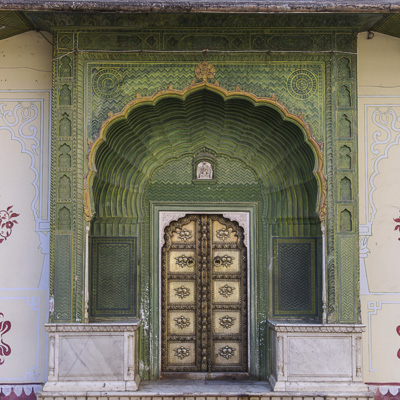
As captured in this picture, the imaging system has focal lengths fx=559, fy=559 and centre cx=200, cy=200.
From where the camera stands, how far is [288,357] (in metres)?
5.68

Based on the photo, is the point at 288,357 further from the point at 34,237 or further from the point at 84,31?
the point at 84,31

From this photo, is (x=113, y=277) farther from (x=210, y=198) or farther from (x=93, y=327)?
(x=210, y=198)

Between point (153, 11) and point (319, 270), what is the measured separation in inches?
127

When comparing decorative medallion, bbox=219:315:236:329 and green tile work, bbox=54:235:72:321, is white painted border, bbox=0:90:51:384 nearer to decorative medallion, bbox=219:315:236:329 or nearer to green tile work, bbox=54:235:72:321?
green tile work, bbox=54:235:72:321

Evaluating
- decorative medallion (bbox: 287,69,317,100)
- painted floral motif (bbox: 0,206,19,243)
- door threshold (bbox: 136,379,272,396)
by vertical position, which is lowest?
door threshold (bbox: 136,379,272,396)

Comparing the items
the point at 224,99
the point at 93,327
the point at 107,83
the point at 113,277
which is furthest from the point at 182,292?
the point at 107,83

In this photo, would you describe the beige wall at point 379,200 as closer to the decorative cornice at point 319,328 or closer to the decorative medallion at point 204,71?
the decorative cornice at point 319,328

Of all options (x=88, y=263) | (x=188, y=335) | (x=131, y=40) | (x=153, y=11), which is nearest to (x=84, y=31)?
A: (x=131, y=40)

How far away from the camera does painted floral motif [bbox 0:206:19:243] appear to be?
6.27 metres

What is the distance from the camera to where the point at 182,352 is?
21.2 ft

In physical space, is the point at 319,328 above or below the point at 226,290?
below

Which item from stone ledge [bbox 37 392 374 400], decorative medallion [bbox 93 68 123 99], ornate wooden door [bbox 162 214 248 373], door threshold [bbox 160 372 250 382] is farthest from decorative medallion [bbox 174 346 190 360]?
decorative medallion [bbox 93 68 123 99]

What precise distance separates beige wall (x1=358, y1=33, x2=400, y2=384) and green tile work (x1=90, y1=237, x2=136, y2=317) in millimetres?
2605

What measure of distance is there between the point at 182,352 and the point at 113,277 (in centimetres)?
119
